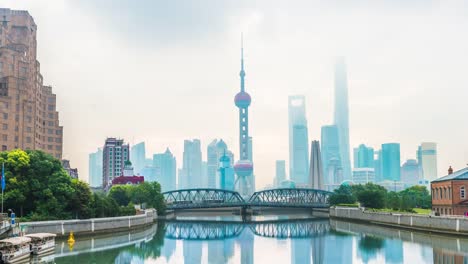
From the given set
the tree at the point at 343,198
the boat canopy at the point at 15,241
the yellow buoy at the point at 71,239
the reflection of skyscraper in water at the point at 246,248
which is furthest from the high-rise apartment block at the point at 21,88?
the tree at the point at 343,198

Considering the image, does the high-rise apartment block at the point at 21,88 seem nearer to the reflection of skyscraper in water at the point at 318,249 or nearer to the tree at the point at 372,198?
the reflection of skyscraper in water at the point at 318,249

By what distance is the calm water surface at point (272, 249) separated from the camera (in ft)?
183

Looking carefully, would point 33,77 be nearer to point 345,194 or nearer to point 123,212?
point 123,212

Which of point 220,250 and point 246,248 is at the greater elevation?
point 220,250

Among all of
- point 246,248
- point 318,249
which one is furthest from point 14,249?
point 318,249

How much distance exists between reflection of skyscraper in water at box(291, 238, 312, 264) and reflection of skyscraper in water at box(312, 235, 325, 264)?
59 centimetres

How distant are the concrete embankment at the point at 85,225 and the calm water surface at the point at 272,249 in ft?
5.35

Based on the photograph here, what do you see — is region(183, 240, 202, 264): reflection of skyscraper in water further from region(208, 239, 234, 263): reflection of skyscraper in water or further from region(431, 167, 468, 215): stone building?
region(431, 167, 468, 215): stone building

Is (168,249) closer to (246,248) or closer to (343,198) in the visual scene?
(246,248)

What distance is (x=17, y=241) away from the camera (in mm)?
47062

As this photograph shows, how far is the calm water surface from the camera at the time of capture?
55656mm

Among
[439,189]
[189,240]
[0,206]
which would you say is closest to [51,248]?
[0,206]

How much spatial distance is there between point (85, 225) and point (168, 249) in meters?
12.5

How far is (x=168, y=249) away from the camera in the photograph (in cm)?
6888
